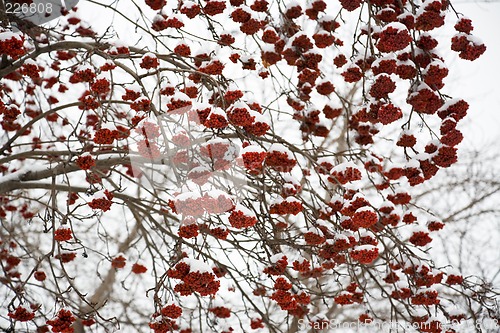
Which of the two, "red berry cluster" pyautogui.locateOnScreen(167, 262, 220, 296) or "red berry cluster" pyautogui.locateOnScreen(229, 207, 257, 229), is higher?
"red berry cluster" pyautogui.locateOnScreen(229, 207, 257, 229)

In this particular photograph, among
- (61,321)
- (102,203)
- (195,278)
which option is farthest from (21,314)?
(195,278)

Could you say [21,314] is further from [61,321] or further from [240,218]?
[240,218]

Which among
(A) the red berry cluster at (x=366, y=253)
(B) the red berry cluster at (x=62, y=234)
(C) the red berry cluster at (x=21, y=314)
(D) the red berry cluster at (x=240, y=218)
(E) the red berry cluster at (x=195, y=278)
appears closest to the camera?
(E) the red berry cluster at (x=195, y=278)

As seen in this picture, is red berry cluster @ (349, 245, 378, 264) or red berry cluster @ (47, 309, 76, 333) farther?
red berry cluster @ (349, 245, 378, 264)

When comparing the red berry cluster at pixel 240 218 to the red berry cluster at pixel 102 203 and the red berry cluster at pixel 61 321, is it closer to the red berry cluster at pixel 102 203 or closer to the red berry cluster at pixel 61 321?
A: the red berry cluster at pixel 102 203

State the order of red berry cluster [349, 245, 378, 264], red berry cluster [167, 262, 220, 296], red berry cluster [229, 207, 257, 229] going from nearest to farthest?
red berry cluster [167, 262, 220, 296]
red berry cluster [229, 207, 257, 229]
red berry cluster [349, 245, 378, 264]

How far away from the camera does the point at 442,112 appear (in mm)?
2283

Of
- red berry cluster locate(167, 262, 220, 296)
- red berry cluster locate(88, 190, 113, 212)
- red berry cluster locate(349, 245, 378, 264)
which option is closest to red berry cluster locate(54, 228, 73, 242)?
red berry cluster locate(88, 190, 113, 212)

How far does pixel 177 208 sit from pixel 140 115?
0.80 metres

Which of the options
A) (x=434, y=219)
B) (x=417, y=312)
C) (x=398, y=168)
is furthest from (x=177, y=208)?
(x=417, y=312)

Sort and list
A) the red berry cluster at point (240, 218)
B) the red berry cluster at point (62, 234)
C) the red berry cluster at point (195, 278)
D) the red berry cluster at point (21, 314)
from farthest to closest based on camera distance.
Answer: the red berry cluster at point (21, 314), the red berry cluster at point (62, 234), the red berry cluster at point (240, 218), the red berry cluster at point (195, 278)

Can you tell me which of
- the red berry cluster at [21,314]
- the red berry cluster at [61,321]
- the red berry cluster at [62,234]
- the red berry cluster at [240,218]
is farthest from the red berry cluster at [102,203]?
the red berry cluster at [21,314]

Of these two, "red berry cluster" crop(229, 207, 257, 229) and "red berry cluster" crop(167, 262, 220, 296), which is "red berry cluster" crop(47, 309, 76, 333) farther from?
"red berry cluster" crop(229, 207, 257, 229)

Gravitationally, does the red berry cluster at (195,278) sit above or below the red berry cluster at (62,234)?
below
